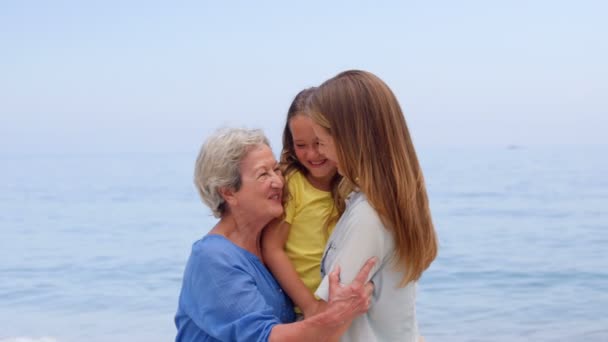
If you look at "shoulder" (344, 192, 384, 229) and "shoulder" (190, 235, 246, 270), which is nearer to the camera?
"shoulder" (344, 192, 384, 229)

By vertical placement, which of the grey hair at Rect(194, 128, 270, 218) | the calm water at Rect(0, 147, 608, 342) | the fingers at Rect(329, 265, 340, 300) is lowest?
the calm water at Rect(0, 147, 608, 342)

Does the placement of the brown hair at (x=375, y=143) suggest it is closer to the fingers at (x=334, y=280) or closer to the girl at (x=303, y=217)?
the fingers at (x=334, y=280)

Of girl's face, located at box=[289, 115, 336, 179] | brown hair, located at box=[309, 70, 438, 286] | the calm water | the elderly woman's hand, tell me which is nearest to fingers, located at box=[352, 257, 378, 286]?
the elderly woman's hand

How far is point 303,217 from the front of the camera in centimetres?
313

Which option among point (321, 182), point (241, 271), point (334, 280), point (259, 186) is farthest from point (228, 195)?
point (334, 280)

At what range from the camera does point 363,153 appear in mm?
2713

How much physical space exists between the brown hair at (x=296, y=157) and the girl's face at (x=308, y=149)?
0.03m

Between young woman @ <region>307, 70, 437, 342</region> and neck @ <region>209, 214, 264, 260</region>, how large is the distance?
34cm

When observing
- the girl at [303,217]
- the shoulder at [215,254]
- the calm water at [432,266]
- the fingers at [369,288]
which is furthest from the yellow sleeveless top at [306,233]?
the calm water at [432,266]

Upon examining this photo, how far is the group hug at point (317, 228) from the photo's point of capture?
8.96ft

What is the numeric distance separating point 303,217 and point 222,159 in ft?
1.24

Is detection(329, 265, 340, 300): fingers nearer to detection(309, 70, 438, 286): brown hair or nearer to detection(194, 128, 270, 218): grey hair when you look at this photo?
detection(309, 70, 438, 286): brown hair

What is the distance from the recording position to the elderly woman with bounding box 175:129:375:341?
2.75 m

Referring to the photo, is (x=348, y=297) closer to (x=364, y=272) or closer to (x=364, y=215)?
(x=364, y=272)
